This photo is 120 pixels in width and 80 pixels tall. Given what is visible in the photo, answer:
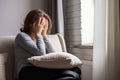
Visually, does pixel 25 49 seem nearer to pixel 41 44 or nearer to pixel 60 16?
pixel 41 44

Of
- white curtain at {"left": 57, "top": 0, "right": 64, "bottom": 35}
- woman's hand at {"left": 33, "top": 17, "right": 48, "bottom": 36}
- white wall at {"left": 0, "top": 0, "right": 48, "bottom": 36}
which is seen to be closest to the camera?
woman's hand at {"left": 33, "top": 17, "right": 48, "bottom": 36}

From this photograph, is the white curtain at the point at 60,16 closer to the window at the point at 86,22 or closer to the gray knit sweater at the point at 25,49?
the window at the point at 86,22

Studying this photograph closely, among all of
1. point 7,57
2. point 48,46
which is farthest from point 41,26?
point 7,57

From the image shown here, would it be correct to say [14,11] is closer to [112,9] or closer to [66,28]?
[66,28]

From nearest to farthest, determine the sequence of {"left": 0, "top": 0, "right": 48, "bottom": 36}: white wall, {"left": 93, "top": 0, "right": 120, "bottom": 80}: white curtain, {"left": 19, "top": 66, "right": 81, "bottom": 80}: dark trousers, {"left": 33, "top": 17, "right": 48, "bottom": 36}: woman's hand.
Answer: {"left": 19, "top": 66, "right": 81, "bottom": 80}: dark trousers
{"left": 93, "top": 0, "right": 120, "bottom": 80}: white curtain
{"left": 33, "top": 17, "right": 48, "bottom": 36}: woman's hand
{"left": 0, "top": 0, "right": 48, "bottom": 36}: white wall

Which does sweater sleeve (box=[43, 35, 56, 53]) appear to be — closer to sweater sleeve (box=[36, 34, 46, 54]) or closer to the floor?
sweater sleeve (box=[36, 34, 46, 54])

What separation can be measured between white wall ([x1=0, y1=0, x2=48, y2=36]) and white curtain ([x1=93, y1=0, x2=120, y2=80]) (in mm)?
1101

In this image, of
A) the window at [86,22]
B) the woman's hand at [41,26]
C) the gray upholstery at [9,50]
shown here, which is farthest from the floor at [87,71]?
the gray upholstery at [9,50]

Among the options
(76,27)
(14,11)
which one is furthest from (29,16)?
(76,27)

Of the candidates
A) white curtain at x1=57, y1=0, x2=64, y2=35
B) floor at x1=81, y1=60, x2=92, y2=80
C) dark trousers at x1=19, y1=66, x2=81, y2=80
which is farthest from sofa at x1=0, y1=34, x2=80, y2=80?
white curtain at x1=57, y1=0, x2=64, y2=35

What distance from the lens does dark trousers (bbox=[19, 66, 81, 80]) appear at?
1784 millimetres

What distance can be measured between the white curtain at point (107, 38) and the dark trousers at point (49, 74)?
0.26 metres

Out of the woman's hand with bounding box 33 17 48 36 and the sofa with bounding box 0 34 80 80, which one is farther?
the woman's hand with bounding box 33 17 48 36

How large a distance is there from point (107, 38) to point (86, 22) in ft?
2.59
